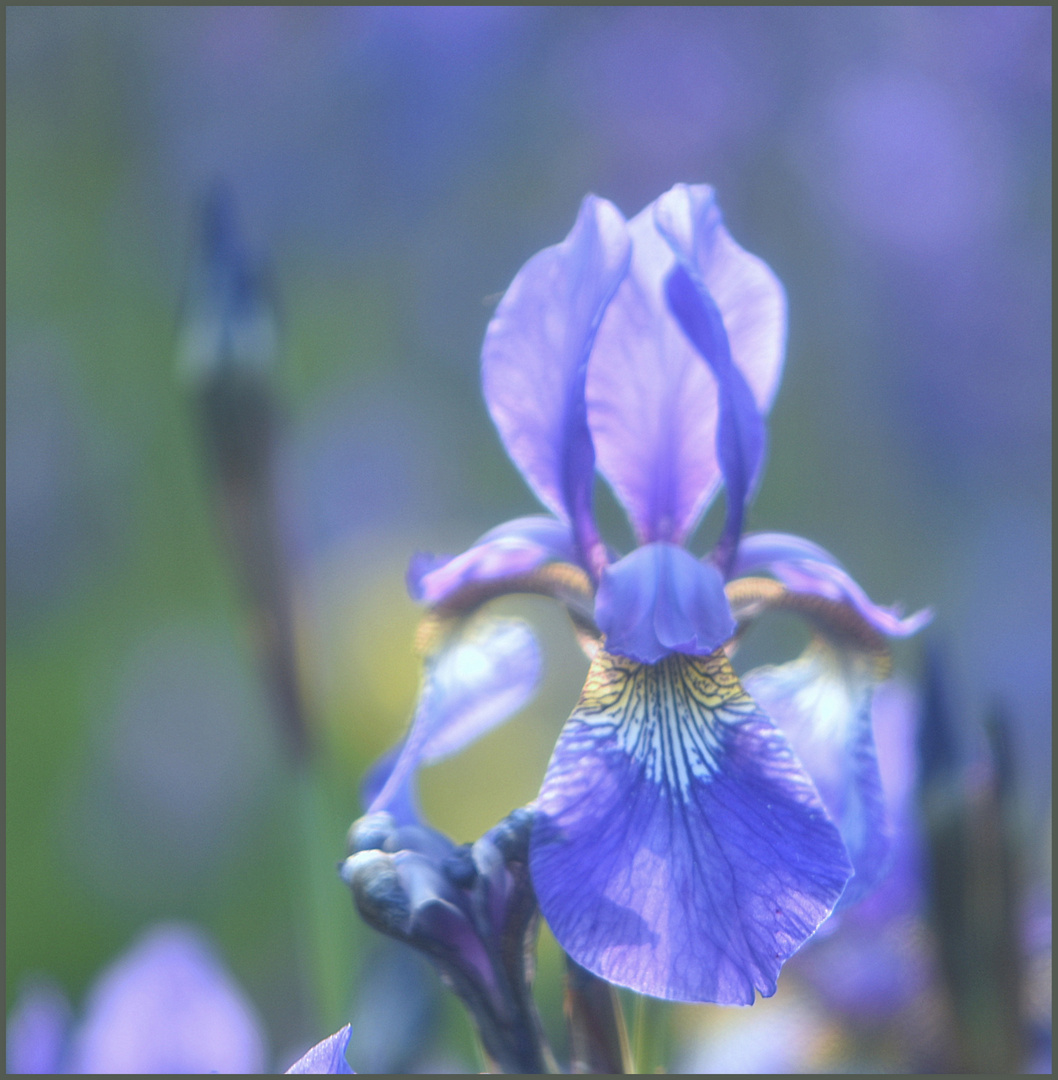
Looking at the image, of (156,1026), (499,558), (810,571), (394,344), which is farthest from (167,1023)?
(394,344)

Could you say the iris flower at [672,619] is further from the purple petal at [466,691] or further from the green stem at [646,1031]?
the green stem at [646,1031]

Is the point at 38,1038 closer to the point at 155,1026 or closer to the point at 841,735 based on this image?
the point at 155,1026

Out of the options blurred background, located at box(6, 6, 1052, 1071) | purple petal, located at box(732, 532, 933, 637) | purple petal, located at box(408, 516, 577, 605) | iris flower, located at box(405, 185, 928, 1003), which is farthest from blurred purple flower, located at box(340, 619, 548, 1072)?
blurred background, located at box(6, 6, 1052, 1071)

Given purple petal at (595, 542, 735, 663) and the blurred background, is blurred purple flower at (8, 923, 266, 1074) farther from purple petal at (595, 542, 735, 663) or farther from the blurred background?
the blurred background

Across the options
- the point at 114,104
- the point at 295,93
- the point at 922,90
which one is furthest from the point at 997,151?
the point at 114,104

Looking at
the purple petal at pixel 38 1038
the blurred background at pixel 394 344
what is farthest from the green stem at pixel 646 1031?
the blurred background at pixel 394 344

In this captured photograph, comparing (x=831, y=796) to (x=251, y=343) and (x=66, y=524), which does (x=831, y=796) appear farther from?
(x=66, y=524)
